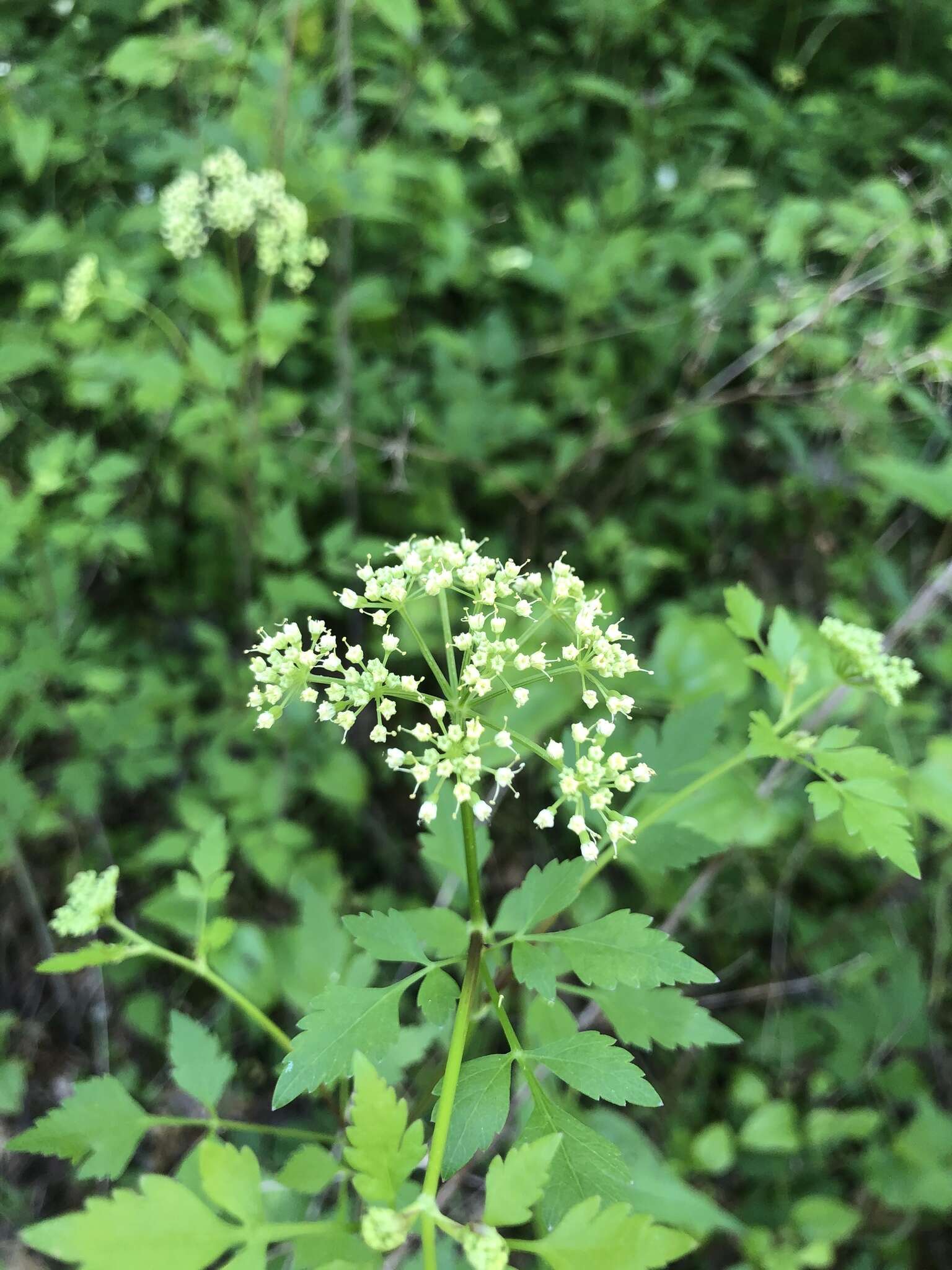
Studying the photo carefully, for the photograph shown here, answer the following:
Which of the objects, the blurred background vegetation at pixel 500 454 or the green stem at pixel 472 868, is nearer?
the green stem at pixel 472 868

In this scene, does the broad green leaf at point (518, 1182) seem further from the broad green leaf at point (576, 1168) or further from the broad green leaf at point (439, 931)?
the broad green leaf at point (439, 931)

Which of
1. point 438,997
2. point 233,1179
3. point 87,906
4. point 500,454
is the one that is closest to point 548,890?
point 438,997

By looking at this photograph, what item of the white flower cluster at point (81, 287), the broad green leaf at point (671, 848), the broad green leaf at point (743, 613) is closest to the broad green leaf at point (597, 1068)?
the broad green leaf at point (671, 848)

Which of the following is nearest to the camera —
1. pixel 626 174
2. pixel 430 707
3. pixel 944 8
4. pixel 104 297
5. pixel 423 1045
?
pixel 430 707

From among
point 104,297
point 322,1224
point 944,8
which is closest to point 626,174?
point 944,8

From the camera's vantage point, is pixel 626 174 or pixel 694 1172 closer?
pixel 694 1172

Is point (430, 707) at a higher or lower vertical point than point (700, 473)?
higher

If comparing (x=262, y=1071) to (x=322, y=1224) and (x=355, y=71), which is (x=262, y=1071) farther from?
(x=355, y=71)

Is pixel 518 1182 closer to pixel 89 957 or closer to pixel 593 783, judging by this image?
pixel 593 783
